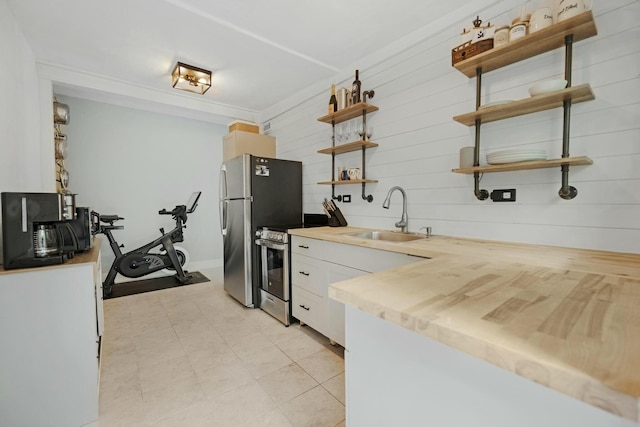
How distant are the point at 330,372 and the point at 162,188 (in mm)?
3898

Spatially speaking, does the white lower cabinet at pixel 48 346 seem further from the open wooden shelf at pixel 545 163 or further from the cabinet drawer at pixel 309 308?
the open wooden shelf at pixel 545 163

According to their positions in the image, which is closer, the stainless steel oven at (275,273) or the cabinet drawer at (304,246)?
the cabinet drawer at (304,246)

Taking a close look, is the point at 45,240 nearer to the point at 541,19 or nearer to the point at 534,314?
the point at 534,314

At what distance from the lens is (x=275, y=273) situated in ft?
9.65

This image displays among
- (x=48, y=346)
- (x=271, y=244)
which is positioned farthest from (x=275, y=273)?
(x=48, y=346)

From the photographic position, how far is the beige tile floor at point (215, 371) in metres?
1.58

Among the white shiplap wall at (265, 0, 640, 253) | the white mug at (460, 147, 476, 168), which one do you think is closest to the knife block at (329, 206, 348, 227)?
the white shiplap wall at (265, 0, 640, 253)

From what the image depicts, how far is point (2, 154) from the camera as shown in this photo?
5.96 ft

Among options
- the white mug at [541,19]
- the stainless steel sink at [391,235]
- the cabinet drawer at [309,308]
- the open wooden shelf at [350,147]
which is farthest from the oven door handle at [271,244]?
the white mug at [541,19]

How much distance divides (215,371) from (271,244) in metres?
1.23

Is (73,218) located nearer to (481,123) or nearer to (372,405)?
(372,405)

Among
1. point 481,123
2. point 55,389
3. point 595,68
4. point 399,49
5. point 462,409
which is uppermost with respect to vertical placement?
point 399,49

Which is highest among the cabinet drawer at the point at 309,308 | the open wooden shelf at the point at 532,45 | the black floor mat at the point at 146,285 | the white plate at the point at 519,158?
the open wooden shelf at the point at 532,45

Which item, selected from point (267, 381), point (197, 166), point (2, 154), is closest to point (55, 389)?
point (267, 381)
